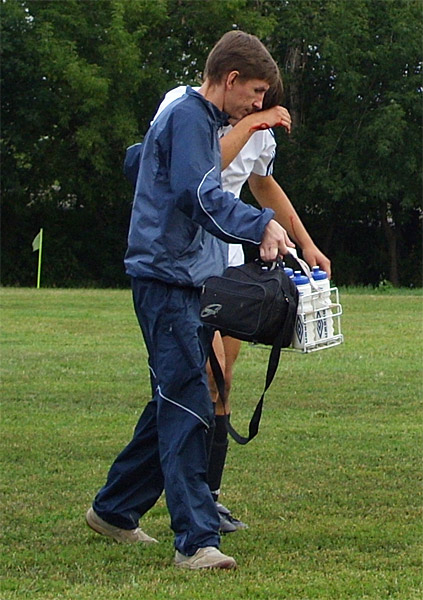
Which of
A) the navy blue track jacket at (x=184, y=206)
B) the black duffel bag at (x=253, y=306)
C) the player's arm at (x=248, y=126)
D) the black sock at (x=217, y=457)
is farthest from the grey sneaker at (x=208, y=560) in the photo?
the player's arm at (x=248, y=126)

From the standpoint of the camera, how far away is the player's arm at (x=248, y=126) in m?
4.60

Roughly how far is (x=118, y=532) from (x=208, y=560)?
0.65m

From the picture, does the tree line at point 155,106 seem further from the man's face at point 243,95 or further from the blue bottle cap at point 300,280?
the blue bottle cap at point 300,280

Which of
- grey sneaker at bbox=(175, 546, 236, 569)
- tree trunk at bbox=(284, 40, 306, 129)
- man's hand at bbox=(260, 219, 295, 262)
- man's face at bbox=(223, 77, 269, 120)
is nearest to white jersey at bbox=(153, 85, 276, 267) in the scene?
man's face at bbox=(223, 77, 269, 120)

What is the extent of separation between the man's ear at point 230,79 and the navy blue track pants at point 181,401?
2.65 ft

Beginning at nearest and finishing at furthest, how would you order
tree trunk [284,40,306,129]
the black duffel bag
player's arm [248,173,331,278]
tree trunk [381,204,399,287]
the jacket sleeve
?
the jacket sleeve, the black duffel bag, player's arm [248,173,331,278], tree trunk [381,204,399,287], tree trunk [284,40,306,129]

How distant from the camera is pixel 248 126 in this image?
4.62 meters

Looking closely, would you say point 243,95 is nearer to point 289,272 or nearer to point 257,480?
point 289,272

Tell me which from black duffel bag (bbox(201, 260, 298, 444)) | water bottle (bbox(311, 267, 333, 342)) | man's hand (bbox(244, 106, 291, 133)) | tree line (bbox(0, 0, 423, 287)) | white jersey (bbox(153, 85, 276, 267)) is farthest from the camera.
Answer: tree line (bbox(0, 0, 423, 287))

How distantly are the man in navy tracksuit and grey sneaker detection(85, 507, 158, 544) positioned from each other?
433 millimetres

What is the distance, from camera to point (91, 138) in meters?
34.4

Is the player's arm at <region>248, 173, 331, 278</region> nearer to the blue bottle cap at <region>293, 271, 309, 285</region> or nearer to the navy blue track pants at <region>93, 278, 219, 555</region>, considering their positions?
the blue bottle cap at <region>293, 271, 309, 285</region>

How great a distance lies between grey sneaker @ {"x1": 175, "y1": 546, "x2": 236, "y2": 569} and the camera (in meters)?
4.27

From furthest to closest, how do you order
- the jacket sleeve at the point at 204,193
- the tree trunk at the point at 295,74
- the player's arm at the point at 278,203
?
1. the tree trunk at the point at 295,74
2. the player's arm at the point at 278,203
3. the jacket sleeve at the point at 204,193
